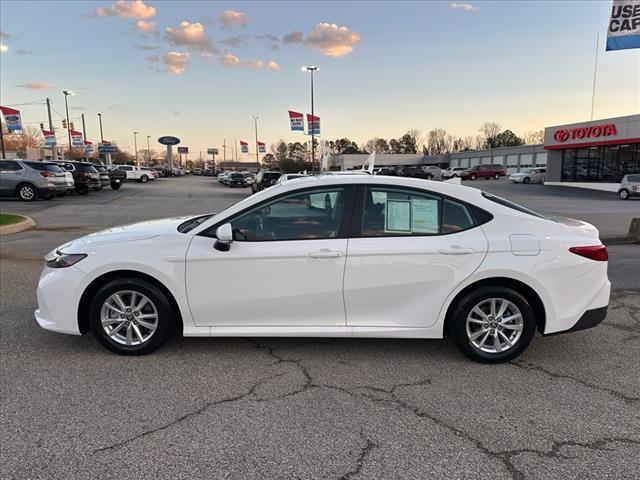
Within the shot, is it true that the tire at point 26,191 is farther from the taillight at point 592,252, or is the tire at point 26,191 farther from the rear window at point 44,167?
the taillight at point 592,252

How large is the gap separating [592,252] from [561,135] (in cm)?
4039

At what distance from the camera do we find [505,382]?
3742 mm

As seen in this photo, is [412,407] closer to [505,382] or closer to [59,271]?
[505,382]

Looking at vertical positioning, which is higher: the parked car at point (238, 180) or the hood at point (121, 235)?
the hood at point (121, 235)

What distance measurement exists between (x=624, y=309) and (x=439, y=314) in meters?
3.17

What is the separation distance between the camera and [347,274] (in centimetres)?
389

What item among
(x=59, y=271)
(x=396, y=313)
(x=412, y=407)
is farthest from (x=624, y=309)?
(x=59, y=271)

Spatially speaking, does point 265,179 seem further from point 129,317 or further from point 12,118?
point 129,317

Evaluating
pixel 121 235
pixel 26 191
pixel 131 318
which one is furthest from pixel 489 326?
pixel 26 191

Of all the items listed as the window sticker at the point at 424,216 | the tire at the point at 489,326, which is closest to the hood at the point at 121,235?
the window sticker at the point at 424,216

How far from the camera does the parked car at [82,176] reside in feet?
86.9

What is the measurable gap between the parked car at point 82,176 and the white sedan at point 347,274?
25.2 m

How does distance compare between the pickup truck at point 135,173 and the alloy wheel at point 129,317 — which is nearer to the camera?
the alloy wheel at point 129,317

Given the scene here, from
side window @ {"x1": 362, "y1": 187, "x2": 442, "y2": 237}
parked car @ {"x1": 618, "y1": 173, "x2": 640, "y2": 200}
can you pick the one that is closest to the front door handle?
side window @ {"x1": 362, "y1": 187, "x2": 442, "y2": 237}
